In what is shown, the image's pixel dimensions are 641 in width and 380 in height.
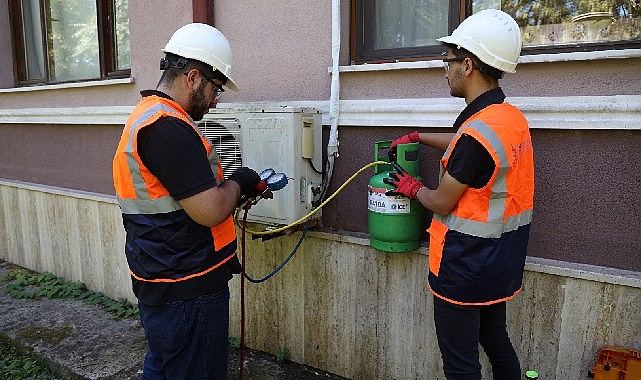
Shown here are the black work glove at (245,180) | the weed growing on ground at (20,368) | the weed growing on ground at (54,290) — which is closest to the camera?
the black work glove at (245,180)

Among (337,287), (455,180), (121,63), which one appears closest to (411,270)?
(337,287)

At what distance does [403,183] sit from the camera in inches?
91.6

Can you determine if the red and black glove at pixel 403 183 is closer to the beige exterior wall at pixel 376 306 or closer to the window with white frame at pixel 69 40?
the beige exterior wall at pixel 376 306

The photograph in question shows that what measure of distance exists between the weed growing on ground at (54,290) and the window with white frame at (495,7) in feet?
9.97

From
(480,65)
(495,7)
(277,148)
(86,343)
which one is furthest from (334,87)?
(86,343)

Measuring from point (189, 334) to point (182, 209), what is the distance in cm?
54

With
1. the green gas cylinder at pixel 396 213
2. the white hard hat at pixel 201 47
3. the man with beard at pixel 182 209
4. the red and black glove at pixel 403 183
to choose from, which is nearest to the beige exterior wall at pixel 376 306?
the green gas cylinder at pixel 396 213

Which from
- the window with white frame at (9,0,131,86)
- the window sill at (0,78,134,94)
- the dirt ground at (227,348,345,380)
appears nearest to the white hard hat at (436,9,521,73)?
the dirt ground at (227,348,345,380)

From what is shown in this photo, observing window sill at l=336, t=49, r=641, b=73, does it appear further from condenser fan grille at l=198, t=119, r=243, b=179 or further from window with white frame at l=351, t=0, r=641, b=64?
condenser fan grille at l=198, t=119, r=243, b=179

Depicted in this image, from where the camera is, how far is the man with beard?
191 centimetres

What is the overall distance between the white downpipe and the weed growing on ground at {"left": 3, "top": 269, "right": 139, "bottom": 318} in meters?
2.46

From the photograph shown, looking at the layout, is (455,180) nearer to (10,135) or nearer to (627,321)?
(627,321)

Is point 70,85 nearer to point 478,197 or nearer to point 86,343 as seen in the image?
point 86,343

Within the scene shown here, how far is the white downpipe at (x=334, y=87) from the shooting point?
296cm
